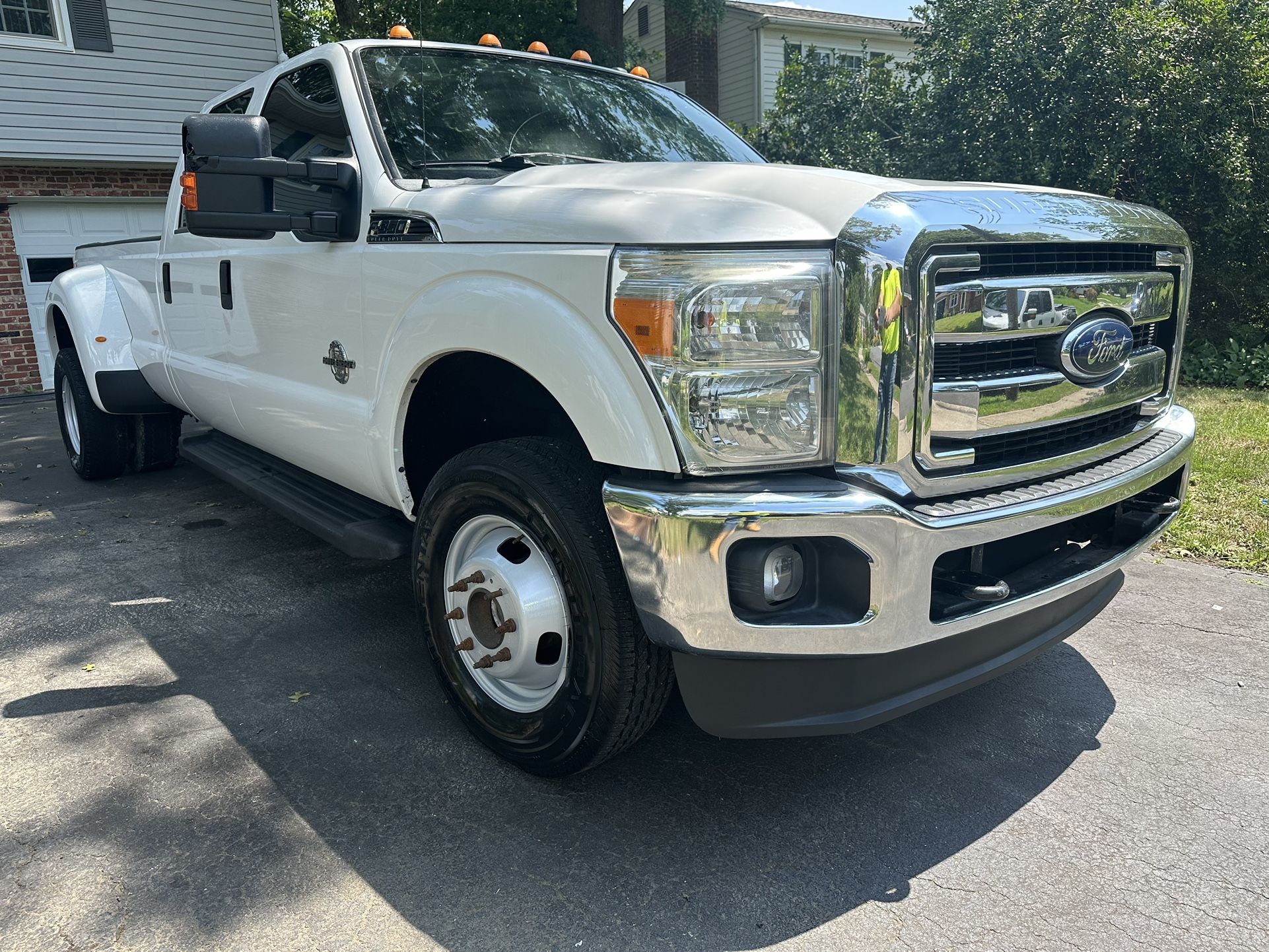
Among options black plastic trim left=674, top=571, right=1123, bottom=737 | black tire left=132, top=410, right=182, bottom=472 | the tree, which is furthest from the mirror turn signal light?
the tree

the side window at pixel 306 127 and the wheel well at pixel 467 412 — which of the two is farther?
the side window at pixel 306 127

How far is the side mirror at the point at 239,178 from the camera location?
2787 mm

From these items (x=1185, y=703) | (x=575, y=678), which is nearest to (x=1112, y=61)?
(x=1185, y=703)

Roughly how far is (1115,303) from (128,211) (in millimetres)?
12473

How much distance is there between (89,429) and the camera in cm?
608

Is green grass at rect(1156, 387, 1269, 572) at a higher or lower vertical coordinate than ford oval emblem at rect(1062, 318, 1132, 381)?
lower

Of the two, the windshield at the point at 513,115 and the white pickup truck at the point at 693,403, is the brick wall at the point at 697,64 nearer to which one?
the windshield at the point at 513,115

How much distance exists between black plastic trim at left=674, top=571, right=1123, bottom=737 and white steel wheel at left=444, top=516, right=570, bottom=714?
428 millimetres

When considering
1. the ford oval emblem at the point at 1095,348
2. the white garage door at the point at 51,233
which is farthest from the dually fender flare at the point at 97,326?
the white garage door at the point at 51,233

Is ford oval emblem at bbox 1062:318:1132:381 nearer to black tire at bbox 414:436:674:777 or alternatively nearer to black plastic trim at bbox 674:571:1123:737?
black plastic trim at bbox 674:571:1123:737

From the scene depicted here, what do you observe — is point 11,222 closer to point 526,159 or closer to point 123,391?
point 123,391

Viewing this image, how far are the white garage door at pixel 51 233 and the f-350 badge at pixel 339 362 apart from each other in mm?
9805

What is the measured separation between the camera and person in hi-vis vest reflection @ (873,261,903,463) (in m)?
2.08

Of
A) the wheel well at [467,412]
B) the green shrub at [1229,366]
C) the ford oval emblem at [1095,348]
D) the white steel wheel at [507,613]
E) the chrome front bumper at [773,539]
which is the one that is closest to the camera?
the chrome front bumper at [773,539]
